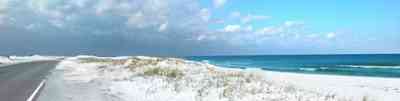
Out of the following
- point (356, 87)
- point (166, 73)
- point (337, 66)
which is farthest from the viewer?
point (337, 66)

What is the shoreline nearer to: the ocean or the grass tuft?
the grass tuft

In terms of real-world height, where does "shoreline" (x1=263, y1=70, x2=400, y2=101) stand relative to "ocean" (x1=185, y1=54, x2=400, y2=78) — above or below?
above

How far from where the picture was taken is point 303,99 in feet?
42.8

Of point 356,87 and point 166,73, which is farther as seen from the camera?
point 356,87

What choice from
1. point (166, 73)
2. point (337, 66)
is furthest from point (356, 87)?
point (337, 66)

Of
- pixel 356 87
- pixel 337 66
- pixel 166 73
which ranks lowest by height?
pixel 337 66

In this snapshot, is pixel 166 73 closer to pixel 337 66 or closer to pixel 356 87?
pixel 356 87

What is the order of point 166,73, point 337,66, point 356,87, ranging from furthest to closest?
point 337,66, point 356,87, point 166,73

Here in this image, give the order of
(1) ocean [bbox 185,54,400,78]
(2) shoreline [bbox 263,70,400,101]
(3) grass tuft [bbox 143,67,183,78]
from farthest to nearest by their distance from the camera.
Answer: (1) ocean [bbox 185,54,400,78] < (3) grass tuft [bbox 143,67,183,78] < (2) shoreline [bbox 263,70,400,101]

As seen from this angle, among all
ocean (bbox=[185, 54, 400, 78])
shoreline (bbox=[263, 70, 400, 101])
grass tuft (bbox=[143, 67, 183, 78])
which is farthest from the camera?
ocean (bbox=[185, 54, 400, 78])

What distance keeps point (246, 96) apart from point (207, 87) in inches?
113

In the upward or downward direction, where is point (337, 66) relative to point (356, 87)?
downward

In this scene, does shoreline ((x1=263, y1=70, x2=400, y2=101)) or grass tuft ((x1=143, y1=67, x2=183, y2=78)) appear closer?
shoreline ((x1=263, y1=70, x2=400, y2=101))

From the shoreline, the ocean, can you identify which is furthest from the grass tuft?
the ocean
